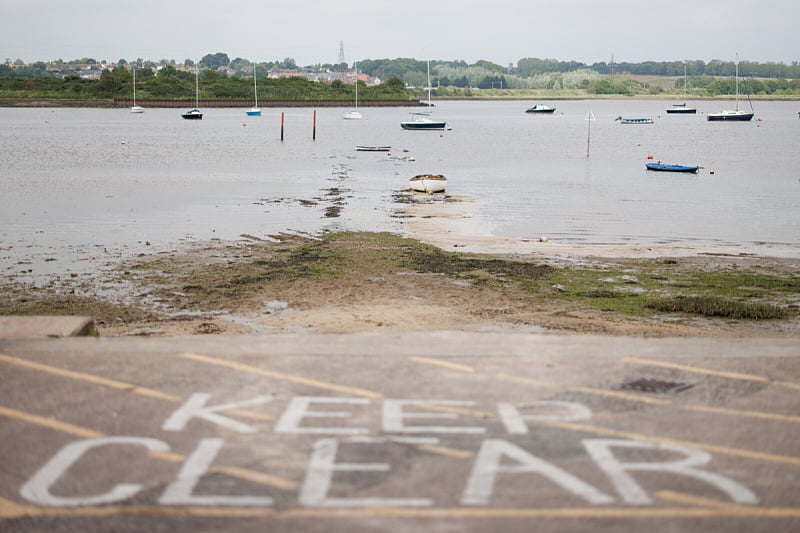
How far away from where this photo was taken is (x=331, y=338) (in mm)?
9633

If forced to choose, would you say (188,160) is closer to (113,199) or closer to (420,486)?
(113,199)

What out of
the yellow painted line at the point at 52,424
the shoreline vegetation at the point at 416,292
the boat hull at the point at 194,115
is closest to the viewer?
the yellow painted line at the point at 52,424

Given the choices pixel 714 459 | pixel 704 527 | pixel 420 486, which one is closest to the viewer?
pixel 704 527

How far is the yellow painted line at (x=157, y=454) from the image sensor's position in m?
6.01

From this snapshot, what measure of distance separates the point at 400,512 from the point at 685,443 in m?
2.39

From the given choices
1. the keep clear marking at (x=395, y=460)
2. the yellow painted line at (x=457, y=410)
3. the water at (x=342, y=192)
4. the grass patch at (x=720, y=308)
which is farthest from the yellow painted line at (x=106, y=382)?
the water at (x=342, y=192)

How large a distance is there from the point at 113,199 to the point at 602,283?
83.8ft

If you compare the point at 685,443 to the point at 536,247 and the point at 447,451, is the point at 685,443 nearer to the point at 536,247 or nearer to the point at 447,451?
the point at 447,451

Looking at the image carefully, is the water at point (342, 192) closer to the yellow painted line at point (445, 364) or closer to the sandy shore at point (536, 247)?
the sandy shore at point (536, 247)

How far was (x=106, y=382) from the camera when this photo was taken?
8.01 meters

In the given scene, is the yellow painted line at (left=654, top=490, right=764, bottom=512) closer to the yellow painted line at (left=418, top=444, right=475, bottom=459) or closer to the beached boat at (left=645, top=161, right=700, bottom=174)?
the yellow painted line at (left=418, top=444, right=475, bottom=459)

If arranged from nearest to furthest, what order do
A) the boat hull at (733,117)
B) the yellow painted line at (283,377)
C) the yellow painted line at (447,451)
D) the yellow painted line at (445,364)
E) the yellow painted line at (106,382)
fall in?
1. the yellow painted line at (447,451)
2. the yellow painted line at (106,382)
3. the yellow painted line at (283,377)
4. the yellow painted line at (445,364)
5. the boat hull at (733,117)

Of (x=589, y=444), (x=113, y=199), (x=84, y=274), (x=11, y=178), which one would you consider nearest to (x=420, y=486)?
(x=589, y=444)

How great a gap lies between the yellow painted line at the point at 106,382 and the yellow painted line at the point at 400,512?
1706 mm
